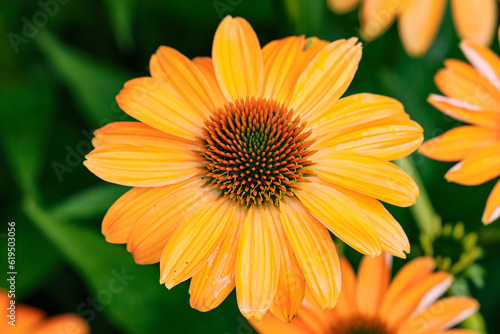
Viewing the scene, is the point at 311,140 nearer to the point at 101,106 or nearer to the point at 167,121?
the point at 167,121

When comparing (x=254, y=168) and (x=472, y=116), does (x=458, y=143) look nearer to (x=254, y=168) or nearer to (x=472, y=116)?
(x=472, y=116)

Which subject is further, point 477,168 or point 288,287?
point 477,168

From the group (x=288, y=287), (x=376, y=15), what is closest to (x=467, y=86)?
(x=376, y=15)

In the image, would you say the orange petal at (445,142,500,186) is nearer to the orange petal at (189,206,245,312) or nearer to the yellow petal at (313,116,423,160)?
the yellow petal at (313,116,423,160)

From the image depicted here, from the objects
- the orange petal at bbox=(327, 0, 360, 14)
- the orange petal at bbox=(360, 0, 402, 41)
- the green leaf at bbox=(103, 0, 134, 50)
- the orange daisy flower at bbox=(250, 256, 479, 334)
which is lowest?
the orange daisy flower at bbox=(250, 256, 479, 334)

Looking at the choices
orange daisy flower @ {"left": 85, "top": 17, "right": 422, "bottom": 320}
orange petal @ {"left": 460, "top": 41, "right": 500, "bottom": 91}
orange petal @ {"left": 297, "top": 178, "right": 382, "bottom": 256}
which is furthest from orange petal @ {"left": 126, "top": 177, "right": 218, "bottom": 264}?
orange petal @ {"left": 460, "top": 41, "right": 500, "bottom": 91}

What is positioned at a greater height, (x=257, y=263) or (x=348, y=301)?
(x=257, y=263)

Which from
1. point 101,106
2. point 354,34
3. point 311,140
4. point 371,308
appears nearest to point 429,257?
point 371,308
